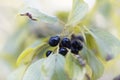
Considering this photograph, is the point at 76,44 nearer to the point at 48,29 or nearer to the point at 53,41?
the point at 53,41

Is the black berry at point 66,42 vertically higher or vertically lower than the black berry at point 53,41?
lower

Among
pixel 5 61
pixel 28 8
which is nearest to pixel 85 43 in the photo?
pixel 28 8

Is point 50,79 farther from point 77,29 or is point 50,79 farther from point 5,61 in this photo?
point 5,61

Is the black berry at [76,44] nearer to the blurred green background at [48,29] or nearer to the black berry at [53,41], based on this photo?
the black berry at [53,41]

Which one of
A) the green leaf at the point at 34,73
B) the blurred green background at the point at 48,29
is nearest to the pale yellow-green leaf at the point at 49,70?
the green leaf at the point at 34,73

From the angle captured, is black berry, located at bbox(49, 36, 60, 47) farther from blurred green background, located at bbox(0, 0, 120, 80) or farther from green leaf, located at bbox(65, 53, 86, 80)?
blurred green background, located at bbox(0, 0, 120, 80)

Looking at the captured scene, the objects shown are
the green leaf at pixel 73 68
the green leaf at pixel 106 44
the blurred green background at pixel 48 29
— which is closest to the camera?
the green leaf at pixel 73 68

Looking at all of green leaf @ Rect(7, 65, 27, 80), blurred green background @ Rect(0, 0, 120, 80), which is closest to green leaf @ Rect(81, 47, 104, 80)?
green leaf @ Rect(7, 65, 27, 80)

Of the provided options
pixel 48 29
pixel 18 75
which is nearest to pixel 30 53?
pixel 18 75
